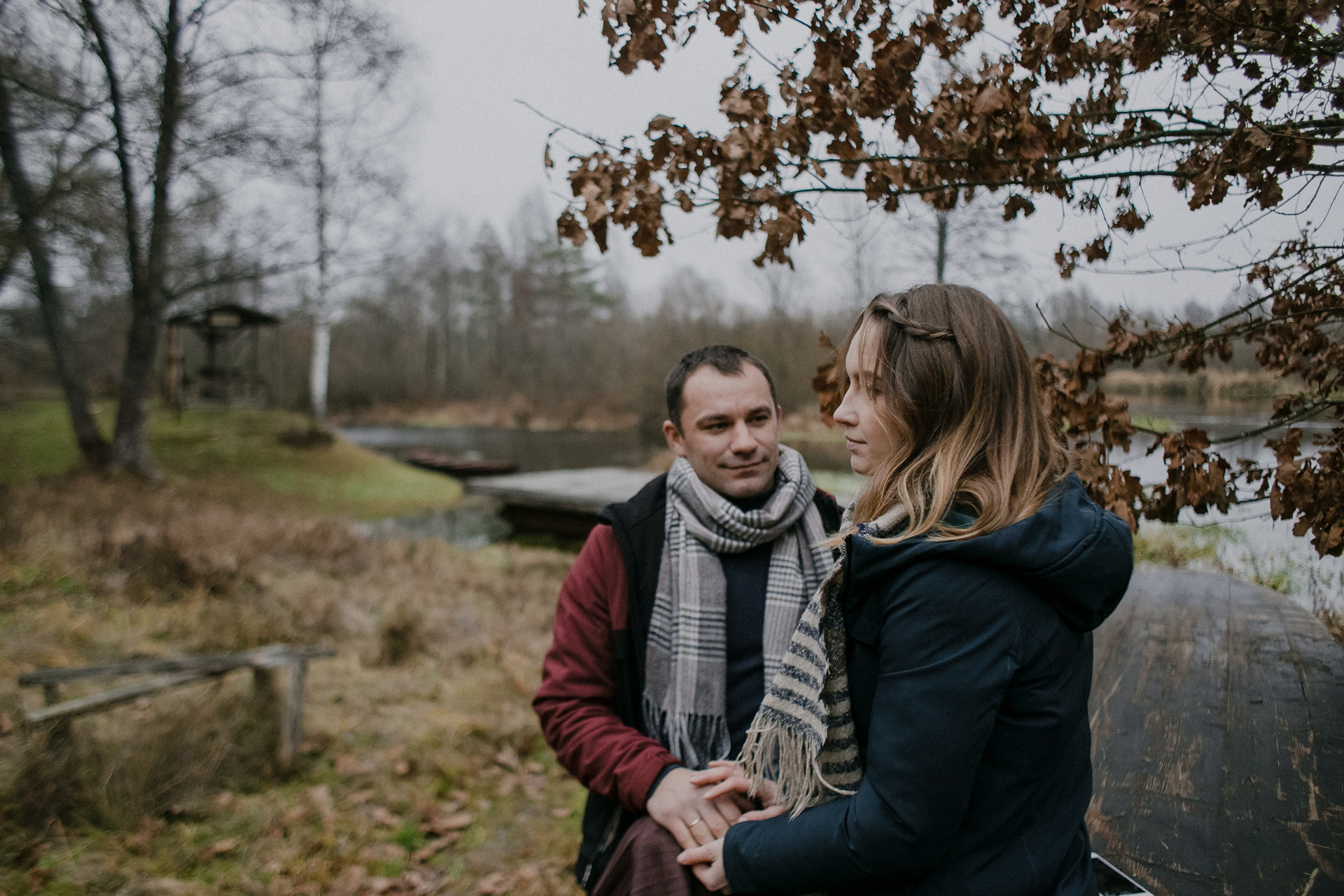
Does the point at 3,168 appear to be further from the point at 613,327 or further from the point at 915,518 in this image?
the point at 613,327

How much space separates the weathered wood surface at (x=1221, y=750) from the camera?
1.67 m

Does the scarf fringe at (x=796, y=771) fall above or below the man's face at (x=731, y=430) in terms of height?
below

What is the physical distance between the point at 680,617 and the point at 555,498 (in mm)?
10122

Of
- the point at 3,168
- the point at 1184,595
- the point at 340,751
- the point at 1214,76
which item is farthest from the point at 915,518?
the point at 3,168

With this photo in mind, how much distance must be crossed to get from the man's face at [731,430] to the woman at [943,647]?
2.43 feet

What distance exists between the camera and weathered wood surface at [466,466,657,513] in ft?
38.1

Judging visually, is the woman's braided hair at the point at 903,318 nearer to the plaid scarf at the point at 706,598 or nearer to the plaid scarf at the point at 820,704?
the plaid scarf at the point at 820,704

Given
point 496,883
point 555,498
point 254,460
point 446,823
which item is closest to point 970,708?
point 496,883

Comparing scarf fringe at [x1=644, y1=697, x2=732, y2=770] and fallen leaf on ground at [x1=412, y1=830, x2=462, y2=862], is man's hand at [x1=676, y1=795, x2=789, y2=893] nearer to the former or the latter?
scarf fringe at [x1=644, y1=697, x2=732, y2=770]

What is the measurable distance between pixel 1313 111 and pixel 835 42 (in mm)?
1439

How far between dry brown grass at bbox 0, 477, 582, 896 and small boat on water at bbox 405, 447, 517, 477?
391 inches

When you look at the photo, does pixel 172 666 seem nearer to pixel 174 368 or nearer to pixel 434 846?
pixel 434 846

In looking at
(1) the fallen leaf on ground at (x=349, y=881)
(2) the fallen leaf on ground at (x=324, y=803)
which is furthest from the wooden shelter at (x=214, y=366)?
(1) the fallen leaf on ground at (x=349, y=881)

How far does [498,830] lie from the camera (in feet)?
12.7
